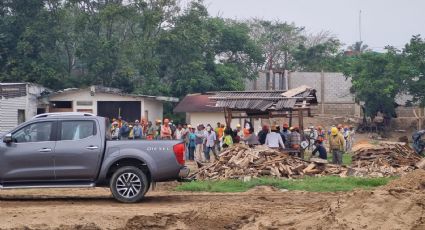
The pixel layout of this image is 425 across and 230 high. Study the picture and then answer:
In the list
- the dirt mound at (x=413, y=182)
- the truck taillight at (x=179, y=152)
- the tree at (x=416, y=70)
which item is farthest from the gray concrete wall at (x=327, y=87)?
the truck taillight at (x=179, y=152)

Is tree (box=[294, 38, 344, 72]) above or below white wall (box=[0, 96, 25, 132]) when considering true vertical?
above

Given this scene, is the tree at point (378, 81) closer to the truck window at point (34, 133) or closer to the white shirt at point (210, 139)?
the white shirt at point (210, 139)

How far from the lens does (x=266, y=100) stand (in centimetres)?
2577

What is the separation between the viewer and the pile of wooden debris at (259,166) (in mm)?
20797

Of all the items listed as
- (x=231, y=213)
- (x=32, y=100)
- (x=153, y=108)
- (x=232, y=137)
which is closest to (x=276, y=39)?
(x=153, y=108)

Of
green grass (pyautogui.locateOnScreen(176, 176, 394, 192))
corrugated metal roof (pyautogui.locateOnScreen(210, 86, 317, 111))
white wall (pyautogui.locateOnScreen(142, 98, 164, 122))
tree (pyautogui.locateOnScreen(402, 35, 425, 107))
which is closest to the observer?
green grass (pyautogui.locateOnScreen(176, 176, 394, 192))

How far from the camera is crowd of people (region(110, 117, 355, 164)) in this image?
2488cm

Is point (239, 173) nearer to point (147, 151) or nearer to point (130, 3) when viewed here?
point (147, 151)

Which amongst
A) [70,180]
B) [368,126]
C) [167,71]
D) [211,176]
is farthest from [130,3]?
[70,180]

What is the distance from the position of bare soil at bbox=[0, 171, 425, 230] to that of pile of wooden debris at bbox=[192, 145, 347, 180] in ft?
15.8

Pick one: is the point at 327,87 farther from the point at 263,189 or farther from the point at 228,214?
the point at 228,214

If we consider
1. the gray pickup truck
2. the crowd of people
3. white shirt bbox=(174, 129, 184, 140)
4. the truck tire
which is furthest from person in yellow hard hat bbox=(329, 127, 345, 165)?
the truck tire

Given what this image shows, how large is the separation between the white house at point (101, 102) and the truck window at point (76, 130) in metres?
22.5

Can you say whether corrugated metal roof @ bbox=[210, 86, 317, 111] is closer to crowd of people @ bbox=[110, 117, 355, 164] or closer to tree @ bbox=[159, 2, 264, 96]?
crowd of people @ bbox=[110, 117, 355, 164]
